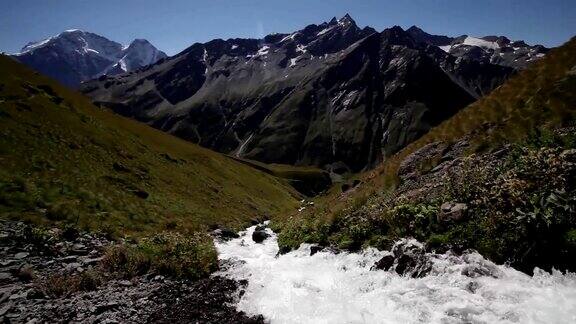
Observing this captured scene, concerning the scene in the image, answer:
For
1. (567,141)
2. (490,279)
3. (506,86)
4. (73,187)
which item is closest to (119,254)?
(73,187)

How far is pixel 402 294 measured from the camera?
14.1 meters

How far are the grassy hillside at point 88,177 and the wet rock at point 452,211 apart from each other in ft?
66.3

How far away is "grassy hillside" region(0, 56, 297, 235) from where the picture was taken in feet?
89.1

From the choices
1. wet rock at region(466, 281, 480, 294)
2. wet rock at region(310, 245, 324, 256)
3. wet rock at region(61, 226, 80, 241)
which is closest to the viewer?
wet rock at region(466, 281, 480, 294)

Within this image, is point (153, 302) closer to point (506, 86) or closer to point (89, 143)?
point (506, 86)

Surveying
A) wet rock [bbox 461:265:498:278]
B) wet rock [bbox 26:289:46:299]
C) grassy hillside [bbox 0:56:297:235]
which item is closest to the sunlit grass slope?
wet rock [bbox 461:265:498:278]

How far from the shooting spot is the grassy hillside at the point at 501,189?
13.9m

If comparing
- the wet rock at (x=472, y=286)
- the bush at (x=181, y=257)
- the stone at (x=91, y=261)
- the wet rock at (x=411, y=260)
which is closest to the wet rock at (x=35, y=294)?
the stone at (x=91, y=261)

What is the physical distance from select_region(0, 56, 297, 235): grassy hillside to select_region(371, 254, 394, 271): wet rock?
1773 centimetres

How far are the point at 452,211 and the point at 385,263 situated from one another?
3.68m

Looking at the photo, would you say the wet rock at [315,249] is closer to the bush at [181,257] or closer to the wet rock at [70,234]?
the bush at [181,257]

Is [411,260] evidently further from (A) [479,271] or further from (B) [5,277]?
(B) [5,277]

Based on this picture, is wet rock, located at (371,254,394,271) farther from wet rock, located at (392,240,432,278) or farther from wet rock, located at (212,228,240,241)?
wet rock, located at (212,228,240,241)

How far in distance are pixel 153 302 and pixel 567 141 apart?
60.0 ft
